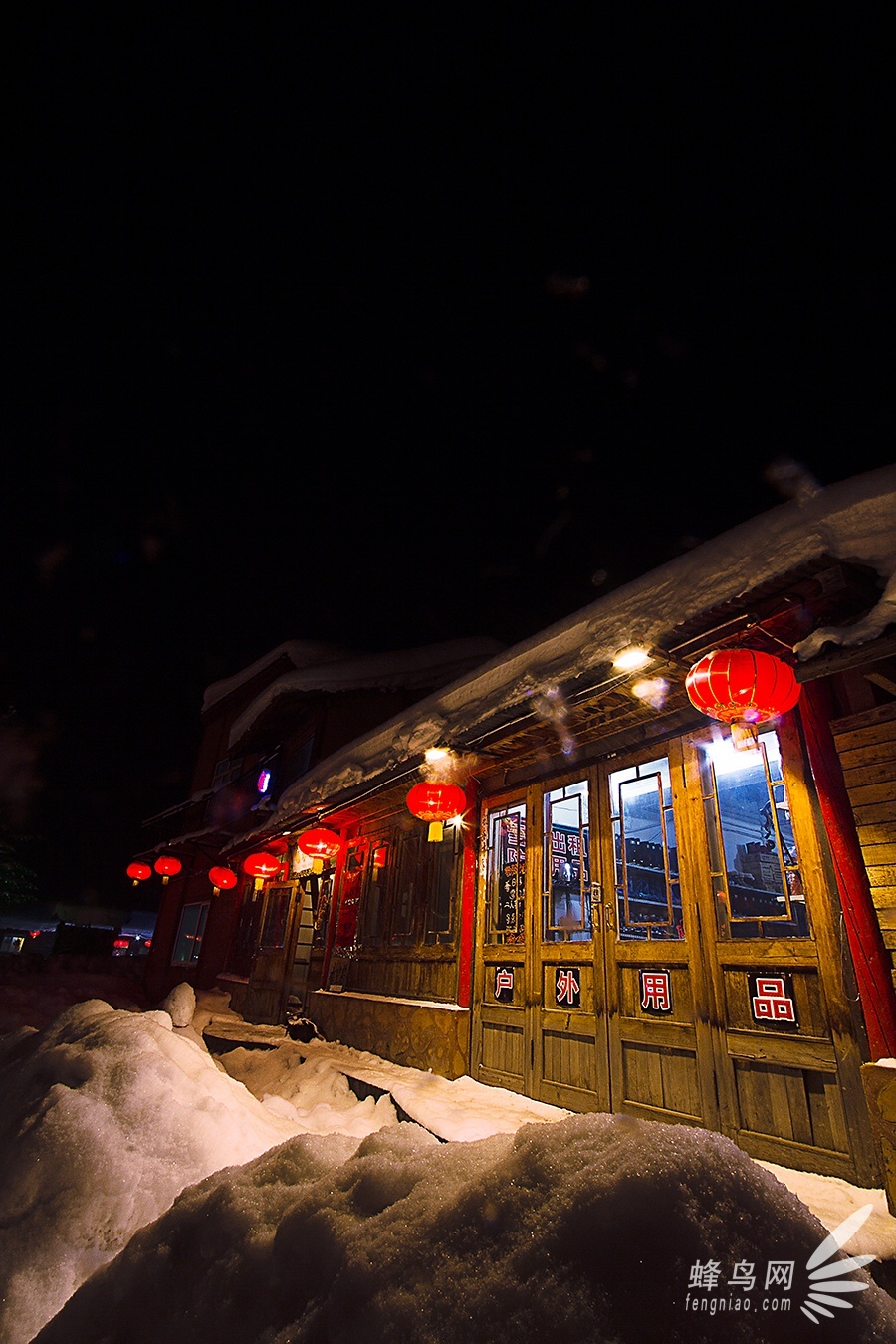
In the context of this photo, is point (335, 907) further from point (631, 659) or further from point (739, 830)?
point (631, 659)

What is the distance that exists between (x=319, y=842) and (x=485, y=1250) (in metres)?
10.6

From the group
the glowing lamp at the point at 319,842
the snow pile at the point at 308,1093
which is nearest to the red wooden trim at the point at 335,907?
the glowing lamp at the point at 319,842

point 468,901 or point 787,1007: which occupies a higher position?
point 468,901

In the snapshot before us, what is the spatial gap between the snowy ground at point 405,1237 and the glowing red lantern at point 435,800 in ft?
17.3

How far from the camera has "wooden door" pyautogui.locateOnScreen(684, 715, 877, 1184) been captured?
446cm

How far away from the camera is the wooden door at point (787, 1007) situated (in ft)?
14.6

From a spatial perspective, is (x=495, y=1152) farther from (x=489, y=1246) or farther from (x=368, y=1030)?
(x=368, y=1030)

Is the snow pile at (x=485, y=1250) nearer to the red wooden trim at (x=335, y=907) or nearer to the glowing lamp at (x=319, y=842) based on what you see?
the glowing lamp at (x=319, y=842)

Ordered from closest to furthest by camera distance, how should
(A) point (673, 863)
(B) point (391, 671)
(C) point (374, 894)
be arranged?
1. (A) point (673, 863)
2. (C) point (374, 894)
3. (B) point (391, 671)

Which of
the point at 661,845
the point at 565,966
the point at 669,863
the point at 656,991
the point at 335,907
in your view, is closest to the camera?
the point at 656,991

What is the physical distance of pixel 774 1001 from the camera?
16.3 feet

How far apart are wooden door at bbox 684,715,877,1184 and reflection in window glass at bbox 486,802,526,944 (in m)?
2.85

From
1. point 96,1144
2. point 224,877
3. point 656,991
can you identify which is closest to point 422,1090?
point 656,991

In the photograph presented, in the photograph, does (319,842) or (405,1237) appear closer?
(405,1237)
